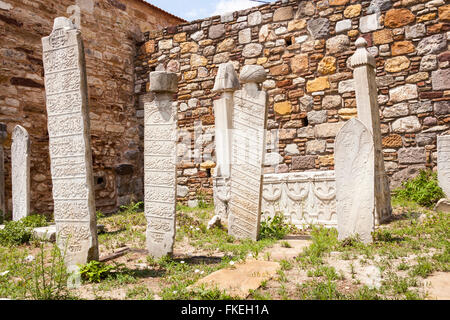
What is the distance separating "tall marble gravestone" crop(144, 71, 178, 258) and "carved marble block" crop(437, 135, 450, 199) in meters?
4.41

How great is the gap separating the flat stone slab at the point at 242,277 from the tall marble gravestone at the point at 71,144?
1104 millimetres

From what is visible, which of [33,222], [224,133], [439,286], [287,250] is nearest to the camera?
[439,286]

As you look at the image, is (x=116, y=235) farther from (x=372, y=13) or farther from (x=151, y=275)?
(x=372, y=13)

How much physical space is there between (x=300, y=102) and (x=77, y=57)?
513cm

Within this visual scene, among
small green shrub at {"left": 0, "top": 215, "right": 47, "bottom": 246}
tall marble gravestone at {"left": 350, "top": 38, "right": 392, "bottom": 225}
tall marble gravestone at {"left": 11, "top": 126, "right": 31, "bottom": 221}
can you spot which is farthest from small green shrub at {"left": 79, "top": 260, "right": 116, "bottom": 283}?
tall marble gravestone at {"left": 350, "top": 38, "right": 392, "bottom": 225}

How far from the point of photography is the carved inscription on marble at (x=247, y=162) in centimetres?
441

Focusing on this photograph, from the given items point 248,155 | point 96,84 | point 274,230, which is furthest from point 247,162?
point 96,84

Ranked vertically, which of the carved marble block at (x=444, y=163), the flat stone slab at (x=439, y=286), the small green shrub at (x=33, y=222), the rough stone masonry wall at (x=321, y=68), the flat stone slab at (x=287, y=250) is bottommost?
the flat stone slab at (x=287, y=250)

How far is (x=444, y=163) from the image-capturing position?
5.59 metres

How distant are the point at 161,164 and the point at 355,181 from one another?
6.68 feet

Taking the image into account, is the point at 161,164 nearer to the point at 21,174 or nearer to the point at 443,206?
the point at 21,174

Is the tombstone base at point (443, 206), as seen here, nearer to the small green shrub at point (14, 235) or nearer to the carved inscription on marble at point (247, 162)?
the carved inscription on marble at point (247, 162)

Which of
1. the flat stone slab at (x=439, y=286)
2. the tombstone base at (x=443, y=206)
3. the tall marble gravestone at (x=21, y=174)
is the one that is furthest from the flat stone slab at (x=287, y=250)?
the tall marble gravestone at (x=21, y=174)

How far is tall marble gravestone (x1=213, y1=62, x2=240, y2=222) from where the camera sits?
5.91 meters
